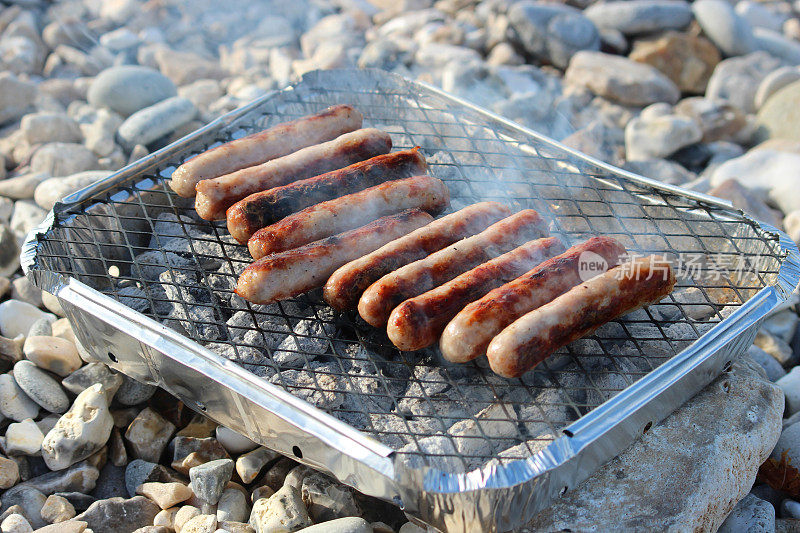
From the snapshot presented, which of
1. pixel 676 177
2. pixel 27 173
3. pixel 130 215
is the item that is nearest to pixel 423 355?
pixel 130 215

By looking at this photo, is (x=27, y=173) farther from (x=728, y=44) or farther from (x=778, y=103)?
(x=728, y=44)

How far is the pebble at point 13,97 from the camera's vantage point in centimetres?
679

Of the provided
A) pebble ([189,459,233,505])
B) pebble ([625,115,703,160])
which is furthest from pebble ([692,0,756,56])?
pebble ([189,459,233,505])

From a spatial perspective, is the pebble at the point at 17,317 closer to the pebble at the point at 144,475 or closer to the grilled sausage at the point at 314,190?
the pebble at the point at 144,475

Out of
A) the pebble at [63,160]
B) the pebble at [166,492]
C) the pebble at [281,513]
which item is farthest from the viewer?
the pebble at [63,160]

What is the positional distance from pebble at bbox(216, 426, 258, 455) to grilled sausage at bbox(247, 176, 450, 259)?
902 millimetres

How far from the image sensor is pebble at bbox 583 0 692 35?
851cm

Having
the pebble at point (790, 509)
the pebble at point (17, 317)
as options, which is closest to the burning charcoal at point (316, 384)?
the pebble at point (17, 317)

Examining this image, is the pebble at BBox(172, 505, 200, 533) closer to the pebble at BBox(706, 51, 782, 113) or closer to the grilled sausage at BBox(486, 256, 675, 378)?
the grilled sausage at BBox(486, 256, 675, 378)

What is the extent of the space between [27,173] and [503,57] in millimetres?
5245

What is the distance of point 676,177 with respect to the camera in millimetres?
6129

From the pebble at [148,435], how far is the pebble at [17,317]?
1.20 m

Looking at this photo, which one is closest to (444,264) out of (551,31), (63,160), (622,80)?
(63,160)

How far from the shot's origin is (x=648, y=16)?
8523 mm
